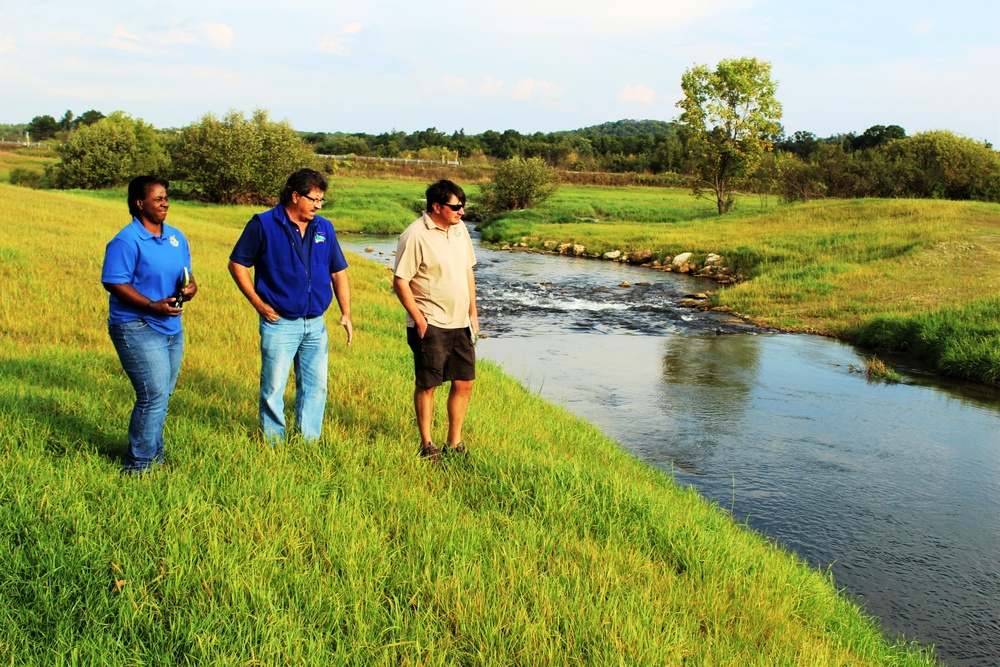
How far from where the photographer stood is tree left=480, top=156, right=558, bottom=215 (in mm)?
48625

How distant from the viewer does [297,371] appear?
5.62m

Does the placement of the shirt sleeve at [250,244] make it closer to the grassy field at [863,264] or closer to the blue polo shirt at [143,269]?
the blue polo shirt at [143,269]

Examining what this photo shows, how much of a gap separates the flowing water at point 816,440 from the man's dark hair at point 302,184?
4797mm

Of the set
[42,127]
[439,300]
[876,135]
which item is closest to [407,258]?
[439,300]

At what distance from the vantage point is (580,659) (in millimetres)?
3418

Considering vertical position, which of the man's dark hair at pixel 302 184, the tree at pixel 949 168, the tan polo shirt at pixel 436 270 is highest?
the tree at pixel 949 168

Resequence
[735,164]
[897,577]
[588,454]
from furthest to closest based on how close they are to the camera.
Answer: [735,164]
[588,454]
[897,577]

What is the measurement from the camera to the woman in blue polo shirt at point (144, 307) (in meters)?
4.66

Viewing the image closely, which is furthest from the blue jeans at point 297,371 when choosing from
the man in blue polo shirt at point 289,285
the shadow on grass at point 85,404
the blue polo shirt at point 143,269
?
the blue polo shirt at point 143,269

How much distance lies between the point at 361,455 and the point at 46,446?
80.9 inches

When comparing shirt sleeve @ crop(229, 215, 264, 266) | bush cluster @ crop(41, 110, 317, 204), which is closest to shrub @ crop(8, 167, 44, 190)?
bush cluster @ crop(41, 110, 317, 204)

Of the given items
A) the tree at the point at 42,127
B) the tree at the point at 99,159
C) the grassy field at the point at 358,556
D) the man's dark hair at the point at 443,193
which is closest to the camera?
the grassy field at the point at 358,556

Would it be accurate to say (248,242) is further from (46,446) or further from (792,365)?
(792,365)

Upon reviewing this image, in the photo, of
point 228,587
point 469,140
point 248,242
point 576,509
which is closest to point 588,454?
point 576,509
